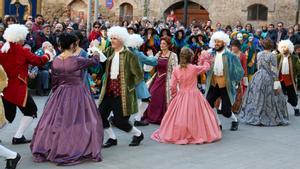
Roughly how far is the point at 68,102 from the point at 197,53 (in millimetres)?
7263

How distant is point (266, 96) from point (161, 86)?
6.01 feet

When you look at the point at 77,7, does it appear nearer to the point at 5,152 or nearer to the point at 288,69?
the point at 288,69

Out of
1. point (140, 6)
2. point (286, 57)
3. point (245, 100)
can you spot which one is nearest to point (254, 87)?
point (245, 100)

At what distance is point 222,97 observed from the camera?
27.9 feet

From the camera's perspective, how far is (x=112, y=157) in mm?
6734

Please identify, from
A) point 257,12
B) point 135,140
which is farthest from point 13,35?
point 257,12

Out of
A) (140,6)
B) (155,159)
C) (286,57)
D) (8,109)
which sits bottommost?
(155,159)

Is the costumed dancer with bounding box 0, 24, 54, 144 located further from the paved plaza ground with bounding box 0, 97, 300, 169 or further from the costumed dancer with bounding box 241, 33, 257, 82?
the costumed dancer with bounding box 241, 33, 257, 82

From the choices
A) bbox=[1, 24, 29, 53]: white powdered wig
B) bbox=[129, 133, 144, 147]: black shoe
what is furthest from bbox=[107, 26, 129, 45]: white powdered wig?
bbox=[129, 133, 144, 147]: black shoe

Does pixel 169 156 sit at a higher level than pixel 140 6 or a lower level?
lower

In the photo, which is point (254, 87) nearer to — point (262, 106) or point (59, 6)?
point (262, 106)

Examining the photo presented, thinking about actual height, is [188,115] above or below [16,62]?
below

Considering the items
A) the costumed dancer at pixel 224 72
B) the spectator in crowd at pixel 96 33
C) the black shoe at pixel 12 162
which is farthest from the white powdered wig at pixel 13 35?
the spectator in crowd at pixel 96 33

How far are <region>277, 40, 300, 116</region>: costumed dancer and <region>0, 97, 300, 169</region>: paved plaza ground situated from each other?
7.04 feet
